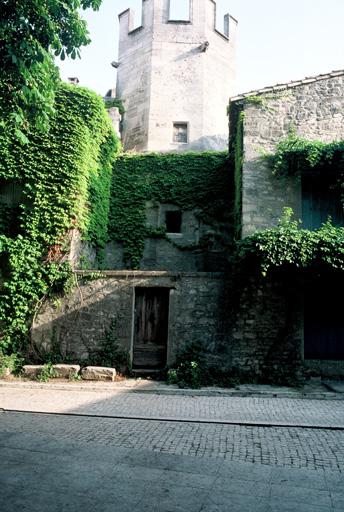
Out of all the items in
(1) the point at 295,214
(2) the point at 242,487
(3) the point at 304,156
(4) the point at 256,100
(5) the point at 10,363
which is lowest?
(2) the point at 242,487

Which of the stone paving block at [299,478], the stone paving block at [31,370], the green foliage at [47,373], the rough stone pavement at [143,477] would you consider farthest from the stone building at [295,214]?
the stone paving block at [299,478]

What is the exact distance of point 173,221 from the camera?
1379 centimetres

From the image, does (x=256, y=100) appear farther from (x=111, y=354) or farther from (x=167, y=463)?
(x=167, y=463)

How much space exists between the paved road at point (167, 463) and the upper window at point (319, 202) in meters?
5.19

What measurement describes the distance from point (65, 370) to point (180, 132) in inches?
545

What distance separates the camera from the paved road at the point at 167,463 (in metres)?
3.42

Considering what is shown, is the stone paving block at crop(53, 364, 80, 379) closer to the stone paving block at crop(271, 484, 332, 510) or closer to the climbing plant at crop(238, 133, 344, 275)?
the climbing plant at crop(238, 133, 344, 275)

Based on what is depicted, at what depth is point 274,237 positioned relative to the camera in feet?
27.1

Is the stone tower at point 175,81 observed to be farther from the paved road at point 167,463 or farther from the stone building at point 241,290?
the paved road at point 167,463

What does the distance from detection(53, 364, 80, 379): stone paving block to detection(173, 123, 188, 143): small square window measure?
1330 centimetres

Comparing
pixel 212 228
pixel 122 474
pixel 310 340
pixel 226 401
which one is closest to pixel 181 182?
pixel 212 228

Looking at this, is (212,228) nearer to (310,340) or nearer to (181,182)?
(181,182)

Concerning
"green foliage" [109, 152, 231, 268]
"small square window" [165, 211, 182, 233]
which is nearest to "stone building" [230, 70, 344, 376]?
"green foliage" [109, 152, 231, 268]

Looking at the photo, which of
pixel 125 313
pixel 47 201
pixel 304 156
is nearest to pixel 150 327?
pixel 125 313
